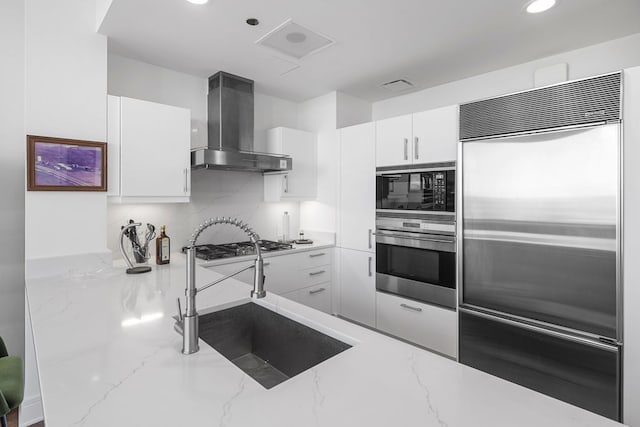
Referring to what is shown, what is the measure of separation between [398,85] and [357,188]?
3.56 ft

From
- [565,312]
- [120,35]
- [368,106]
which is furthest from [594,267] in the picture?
[120,35]

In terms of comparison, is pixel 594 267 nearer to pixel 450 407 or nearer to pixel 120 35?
pixel 450 407

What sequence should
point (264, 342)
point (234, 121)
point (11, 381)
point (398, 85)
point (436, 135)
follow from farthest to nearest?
point (398, 85) → point (234, 121) → point (436, 135) → point (264, 342) → point (11, 381)

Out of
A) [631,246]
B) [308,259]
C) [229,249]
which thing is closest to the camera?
[631,246]

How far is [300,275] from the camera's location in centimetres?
307

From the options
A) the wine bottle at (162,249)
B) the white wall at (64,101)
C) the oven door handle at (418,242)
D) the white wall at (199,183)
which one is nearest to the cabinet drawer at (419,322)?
the oven door handle at (418,242)

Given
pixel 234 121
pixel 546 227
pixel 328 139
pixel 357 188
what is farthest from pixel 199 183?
pixel 546 227

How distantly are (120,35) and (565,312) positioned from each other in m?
3.23

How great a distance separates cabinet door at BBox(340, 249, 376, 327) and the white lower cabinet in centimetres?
15

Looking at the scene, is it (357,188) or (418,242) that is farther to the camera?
(357,188)

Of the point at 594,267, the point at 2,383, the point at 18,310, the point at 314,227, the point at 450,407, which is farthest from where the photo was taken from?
the point at 314,227

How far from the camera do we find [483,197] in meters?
2.21

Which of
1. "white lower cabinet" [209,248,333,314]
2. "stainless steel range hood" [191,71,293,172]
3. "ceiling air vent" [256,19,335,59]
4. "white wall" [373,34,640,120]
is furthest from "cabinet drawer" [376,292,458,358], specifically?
"ceiling air vent" [256,19,335,59]

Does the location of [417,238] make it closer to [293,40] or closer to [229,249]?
[229,249]
